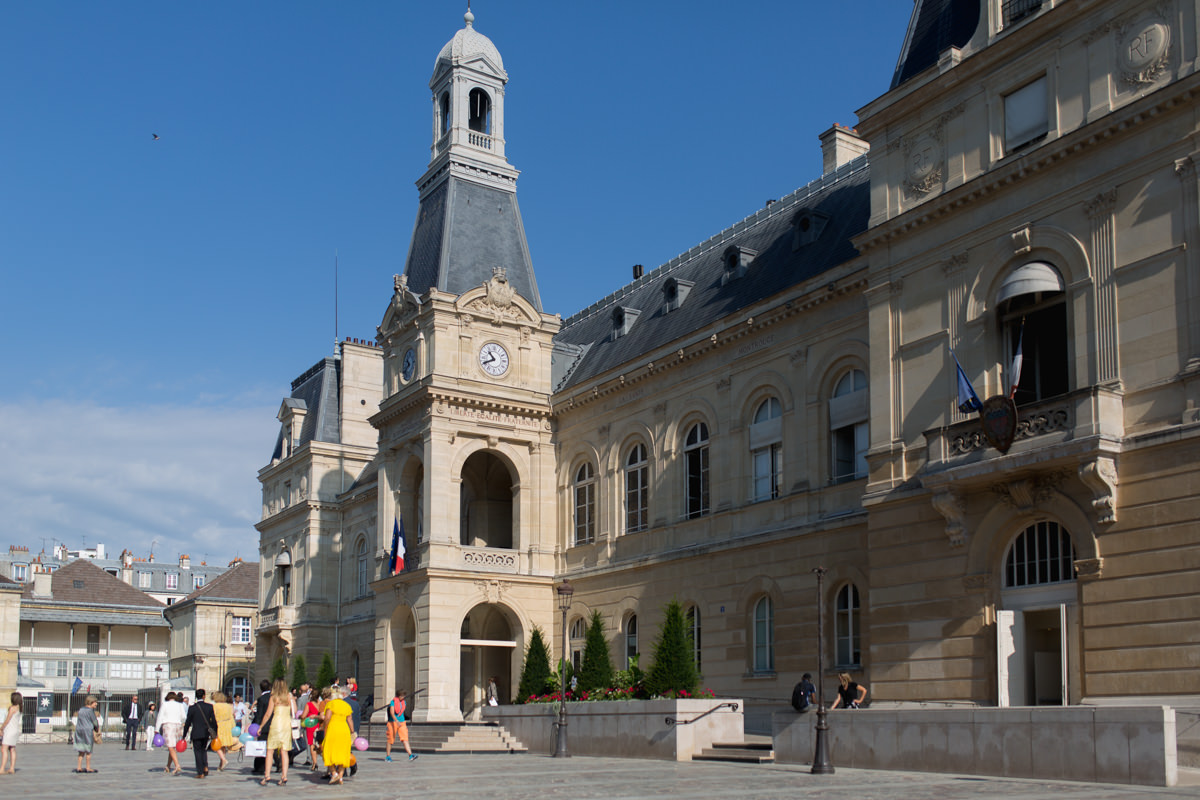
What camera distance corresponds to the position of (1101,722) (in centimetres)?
1742

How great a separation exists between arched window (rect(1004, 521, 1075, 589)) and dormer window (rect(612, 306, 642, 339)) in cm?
2100

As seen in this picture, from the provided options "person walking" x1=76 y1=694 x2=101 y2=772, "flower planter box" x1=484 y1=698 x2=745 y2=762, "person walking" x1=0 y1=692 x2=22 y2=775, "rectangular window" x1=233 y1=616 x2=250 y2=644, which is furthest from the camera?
"rectangular window" x1=233 y1=616 x2=250 y2=644

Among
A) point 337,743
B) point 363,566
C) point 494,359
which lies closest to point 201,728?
point 337,743

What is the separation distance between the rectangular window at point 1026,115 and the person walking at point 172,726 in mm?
20001

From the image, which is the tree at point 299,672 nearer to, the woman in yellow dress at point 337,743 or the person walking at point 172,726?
the person walking at point 172,726

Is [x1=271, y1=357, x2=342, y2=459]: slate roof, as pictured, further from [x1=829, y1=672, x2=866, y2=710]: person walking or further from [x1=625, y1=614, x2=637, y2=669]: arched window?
[x1=829, y1=672, x2=866, y2=710]: person walking

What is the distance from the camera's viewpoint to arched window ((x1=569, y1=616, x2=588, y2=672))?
39.6 metres

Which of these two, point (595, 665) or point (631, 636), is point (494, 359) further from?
point (595, 665)

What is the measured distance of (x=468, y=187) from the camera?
45.1 m

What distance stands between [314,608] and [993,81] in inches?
1639

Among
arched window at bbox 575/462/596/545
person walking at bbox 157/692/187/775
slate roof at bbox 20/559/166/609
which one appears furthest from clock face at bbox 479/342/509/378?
slate roof at bbox 20/559/166/609

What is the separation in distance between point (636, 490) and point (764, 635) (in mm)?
7759

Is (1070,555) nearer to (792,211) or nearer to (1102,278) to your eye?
(1102,278)

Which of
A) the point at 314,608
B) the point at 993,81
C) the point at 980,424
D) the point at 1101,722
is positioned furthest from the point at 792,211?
the point at 314,608
